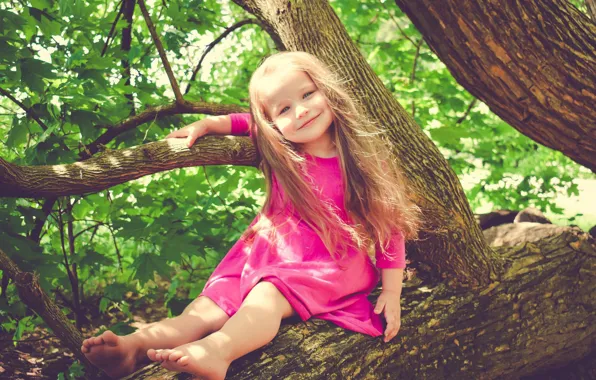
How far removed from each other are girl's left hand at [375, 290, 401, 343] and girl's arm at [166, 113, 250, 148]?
97 centimetres

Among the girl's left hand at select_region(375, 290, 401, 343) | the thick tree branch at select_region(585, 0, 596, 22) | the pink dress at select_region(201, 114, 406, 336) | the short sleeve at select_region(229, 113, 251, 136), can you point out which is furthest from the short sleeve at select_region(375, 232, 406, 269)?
the thick tree branch at select_region(585, 0, 596, 22)

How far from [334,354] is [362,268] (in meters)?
0.40

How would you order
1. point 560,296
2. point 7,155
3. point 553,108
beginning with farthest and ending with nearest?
point 7,155 → point 560,296 → point 553,108

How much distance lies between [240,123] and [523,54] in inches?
50.5

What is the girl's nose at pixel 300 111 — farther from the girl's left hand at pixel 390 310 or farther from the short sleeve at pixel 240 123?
the girl's left hand at pixel 390 310

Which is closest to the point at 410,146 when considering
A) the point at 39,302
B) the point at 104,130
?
the point at 39,302

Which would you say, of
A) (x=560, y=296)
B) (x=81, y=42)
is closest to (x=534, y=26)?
(x=560, y=296)

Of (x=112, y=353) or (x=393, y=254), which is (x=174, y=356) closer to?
(x=112, y=353)

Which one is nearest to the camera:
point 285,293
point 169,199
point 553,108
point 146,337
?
point 146,337

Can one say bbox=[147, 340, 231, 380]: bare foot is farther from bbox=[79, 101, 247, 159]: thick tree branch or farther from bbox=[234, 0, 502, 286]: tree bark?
bbox=[79, 101, 247, 159]: thick tree branch

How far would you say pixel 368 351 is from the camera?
6.70 feet

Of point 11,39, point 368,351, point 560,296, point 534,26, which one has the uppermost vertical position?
point 11,39

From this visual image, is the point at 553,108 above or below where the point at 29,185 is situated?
below

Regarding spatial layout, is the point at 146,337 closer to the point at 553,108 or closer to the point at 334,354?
the point at 334,354
